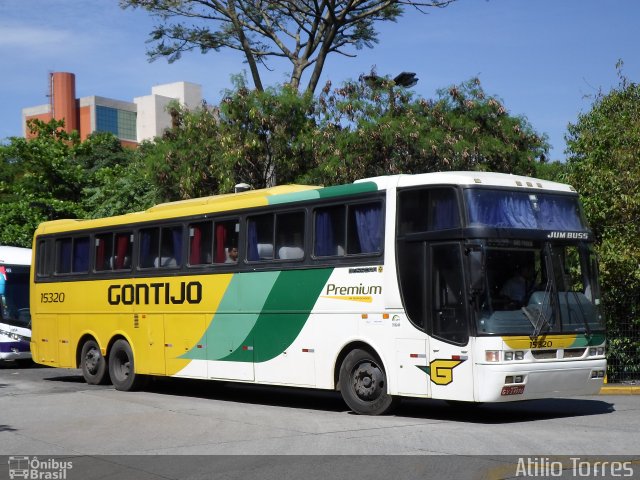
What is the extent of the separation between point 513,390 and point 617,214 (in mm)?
8075

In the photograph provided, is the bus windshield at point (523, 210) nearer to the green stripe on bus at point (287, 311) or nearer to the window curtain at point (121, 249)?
the green stripe on bus at point (287, 311)

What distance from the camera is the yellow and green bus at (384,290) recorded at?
12.6 m

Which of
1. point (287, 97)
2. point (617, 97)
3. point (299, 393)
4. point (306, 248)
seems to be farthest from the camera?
point (287, 97)

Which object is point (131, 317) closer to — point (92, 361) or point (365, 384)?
point (92, 361)

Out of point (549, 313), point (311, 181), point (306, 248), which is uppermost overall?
point (311, 181)

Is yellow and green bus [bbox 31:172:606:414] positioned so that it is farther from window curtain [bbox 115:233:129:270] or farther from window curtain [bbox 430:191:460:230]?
window curtain [bbox 115:233:129:270]

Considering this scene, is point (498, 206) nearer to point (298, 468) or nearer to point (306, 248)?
point (306, 248)

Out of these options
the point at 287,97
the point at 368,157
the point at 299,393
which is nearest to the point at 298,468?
the point at 299,393

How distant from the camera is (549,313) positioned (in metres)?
12.8

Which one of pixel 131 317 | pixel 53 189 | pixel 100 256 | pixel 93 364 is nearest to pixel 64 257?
pixel 100 256

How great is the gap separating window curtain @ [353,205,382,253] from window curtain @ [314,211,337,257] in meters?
0.56

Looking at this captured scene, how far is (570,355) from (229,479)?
19.3ft

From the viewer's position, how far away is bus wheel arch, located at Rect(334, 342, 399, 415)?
13617 mm

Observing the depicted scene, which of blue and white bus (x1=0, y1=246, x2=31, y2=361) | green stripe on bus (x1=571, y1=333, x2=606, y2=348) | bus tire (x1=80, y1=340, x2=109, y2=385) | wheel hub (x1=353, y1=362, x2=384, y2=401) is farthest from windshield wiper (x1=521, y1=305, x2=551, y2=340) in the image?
blue and white bus (x1=0, y1=246, x2=31, y2=361)
